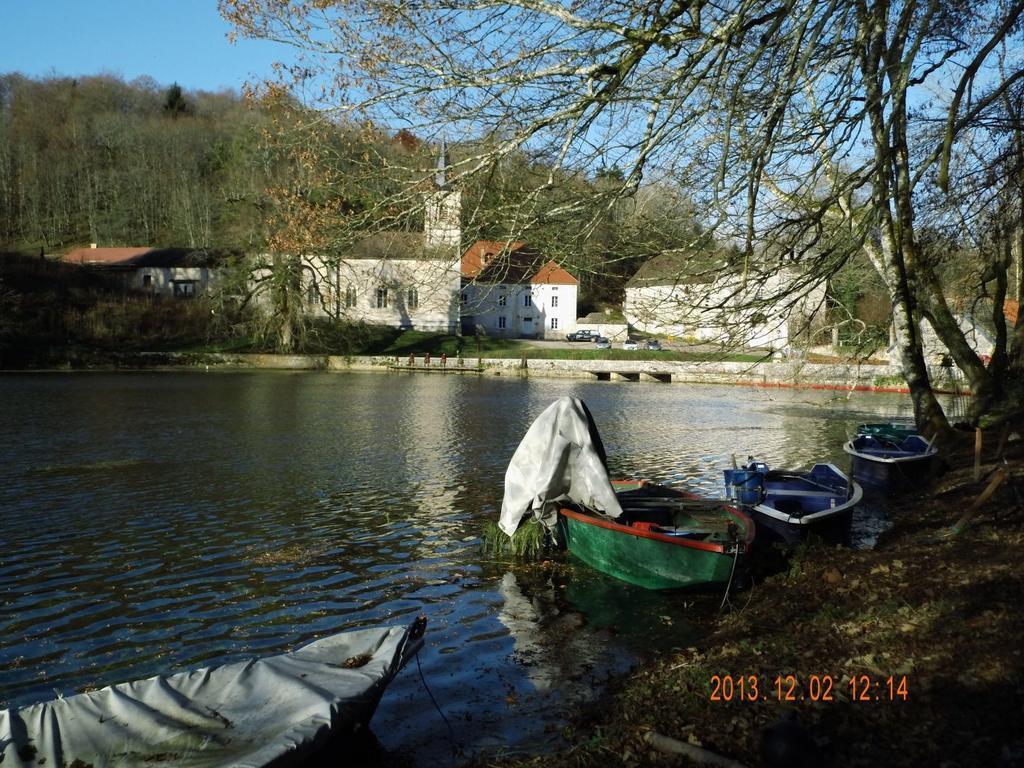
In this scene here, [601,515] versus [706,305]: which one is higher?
[706,305]

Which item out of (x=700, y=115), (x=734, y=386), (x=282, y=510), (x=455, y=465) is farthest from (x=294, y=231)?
(x=734, y=386)

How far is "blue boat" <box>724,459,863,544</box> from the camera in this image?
12438 millimetres

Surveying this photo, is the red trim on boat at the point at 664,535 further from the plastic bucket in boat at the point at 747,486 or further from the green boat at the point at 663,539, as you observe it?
the plastic bucket in boat at the point at 747,486

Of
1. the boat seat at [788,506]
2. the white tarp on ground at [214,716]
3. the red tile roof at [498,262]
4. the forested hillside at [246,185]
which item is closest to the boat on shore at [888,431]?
the forested hillside at [246,185]

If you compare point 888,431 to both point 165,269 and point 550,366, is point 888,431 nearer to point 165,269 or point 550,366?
point 550,366

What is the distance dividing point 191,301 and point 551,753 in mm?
67249

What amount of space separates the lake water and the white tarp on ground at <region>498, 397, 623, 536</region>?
Result: 3.26ft

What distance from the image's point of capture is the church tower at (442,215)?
951cm

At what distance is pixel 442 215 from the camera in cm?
996

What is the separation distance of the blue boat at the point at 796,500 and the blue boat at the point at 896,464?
2541 millimetres

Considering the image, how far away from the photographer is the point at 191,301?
6825 centimetres
